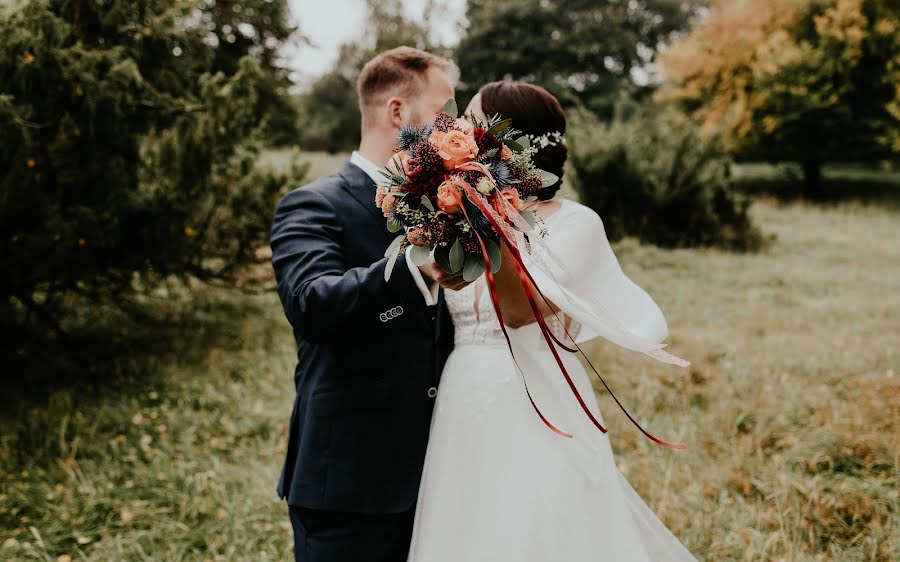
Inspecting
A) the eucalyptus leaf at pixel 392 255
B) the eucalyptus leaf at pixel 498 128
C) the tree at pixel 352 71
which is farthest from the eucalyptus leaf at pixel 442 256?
the tree at pixel 352 71

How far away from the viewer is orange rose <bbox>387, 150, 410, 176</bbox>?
1517 mm

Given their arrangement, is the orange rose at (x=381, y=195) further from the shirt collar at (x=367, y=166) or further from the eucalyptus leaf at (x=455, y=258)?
the shirt collar at (x=367, y=166)

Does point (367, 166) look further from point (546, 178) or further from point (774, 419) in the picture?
point (774, 419)

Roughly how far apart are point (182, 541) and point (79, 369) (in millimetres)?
2814

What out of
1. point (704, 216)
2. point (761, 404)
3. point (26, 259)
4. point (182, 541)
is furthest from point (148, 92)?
point (704, 216)

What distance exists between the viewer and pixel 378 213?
6.52 feet

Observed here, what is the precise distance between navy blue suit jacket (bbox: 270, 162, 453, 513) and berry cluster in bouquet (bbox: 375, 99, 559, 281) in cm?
36

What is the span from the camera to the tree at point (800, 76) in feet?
60.3

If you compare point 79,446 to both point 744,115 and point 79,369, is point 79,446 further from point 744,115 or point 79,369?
point 744,115

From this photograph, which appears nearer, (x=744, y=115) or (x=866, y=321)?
(x=866, y=321)

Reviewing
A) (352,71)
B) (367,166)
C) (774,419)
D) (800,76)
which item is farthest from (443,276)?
(352,71)

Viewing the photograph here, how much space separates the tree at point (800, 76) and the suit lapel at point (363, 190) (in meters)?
17.8

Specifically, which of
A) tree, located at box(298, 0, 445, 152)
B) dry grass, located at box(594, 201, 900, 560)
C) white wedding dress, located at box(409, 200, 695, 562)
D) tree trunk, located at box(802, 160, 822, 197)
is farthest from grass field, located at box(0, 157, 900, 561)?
tree, located at box(298, 0, 445, 152)

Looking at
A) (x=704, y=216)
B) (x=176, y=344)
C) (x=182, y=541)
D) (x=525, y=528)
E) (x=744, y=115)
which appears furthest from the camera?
(x=744, y=115)
